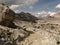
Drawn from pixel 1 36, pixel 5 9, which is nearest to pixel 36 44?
pixel 1 36

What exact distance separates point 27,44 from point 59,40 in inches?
340

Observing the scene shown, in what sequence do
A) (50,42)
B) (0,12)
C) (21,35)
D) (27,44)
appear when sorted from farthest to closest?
1. (0,12)
2. (21,35)
3. (27,44)
4. (50,42)

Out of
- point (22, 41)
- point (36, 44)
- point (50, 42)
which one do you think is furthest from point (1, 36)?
point (50, 42)

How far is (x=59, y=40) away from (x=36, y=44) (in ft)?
20.3

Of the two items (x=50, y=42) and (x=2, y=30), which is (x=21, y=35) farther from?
(x=50, y=42)

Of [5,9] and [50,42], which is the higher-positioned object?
[5,9]

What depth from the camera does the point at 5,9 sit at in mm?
59844

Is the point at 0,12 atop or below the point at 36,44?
atop

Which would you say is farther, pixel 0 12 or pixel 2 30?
pixel 0 12

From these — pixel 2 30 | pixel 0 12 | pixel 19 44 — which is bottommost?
pixel 19 44

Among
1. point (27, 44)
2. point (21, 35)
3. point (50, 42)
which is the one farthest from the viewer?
point (21, 35)

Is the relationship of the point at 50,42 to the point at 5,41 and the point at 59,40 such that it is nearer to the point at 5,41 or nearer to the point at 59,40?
the point at 59,40

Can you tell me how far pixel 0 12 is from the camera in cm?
5962

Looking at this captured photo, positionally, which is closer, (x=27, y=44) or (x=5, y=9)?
(x=27, y=44)
